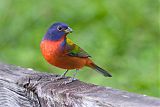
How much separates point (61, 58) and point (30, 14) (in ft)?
12.4

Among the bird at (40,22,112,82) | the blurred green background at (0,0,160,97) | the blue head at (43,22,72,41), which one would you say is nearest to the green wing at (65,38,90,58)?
the bird at (40,22,112,82)

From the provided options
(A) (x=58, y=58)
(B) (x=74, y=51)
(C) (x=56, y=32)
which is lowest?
(A) (x=58, y=58)

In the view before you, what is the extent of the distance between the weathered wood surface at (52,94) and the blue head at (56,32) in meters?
0.89

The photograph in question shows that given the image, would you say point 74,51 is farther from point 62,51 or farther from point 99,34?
point 99,34

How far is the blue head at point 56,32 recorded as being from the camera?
435 centimetres

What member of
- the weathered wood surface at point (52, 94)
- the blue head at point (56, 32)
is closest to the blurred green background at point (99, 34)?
the blue head at point (56, 32)

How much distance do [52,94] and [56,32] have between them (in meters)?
1.49

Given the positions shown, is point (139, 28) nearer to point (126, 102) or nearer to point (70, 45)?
point (70, 45)

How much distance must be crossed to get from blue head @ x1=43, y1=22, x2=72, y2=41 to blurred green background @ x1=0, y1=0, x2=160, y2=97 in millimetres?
1458

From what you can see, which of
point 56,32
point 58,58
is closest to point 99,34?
point 56,32

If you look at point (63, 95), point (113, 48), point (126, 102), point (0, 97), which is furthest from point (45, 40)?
point (113, 48)

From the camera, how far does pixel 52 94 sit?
2963 mm

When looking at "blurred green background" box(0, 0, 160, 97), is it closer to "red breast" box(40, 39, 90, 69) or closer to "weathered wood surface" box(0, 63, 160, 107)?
"red breast" box(40, 39, 90, 69)

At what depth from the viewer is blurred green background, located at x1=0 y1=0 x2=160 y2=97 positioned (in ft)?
20.3
